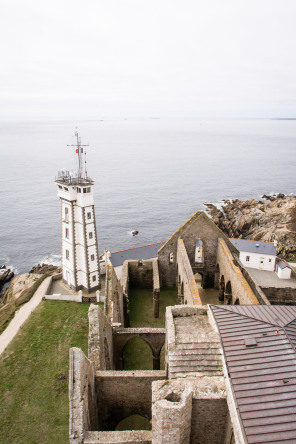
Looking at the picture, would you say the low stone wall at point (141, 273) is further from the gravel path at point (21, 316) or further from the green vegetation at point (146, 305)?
the gravel path at point (21, 316)

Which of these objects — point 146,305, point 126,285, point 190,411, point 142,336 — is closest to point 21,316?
point 126,285

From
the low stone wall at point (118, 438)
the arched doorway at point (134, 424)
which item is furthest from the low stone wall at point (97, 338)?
the arched doorway at point (134, 424)

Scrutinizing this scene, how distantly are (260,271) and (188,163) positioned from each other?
11317cm

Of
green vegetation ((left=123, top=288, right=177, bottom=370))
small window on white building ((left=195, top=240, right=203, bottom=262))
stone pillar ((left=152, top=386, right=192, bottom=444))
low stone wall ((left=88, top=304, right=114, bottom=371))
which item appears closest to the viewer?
stone pillar ((left=152, top=386, right=192, bottom=444))

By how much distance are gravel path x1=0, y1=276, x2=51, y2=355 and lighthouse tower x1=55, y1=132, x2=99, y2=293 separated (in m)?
3.31

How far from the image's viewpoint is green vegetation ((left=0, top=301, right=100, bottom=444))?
18094 mm

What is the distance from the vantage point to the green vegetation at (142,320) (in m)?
22.2

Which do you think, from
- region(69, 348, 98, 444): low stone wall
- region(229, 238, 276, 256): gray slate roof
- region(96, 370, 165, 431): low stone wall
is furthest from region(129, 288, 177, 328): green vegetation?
region(229, 238, 276, 256): gray slate roof

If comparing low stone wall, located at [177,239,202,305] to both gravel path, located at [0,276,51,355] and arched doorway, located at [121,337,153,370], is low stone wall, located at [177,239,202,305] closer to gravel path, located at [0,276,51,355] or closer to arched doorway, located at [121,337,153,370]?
arched doorway, located at [121,337,153,370]

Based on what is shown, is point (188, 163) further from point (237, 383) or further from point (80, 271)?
point (237, 383)

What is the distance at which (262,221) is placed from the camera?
6153 centimetres

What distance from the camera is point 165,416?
34.9 feet

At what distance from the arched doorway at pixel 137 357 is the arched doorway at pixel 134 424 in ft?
12.8

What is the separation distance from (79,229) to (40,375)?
1509cm
